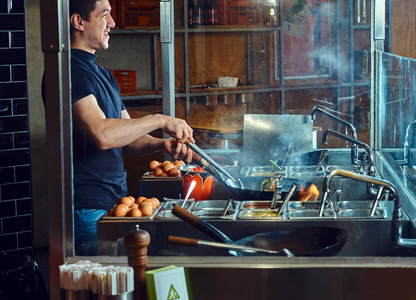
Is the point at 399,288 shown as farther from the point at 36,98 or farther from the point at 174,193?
the point at 36,98

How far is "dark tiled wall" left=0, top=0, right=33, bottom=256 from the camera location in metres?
3.80

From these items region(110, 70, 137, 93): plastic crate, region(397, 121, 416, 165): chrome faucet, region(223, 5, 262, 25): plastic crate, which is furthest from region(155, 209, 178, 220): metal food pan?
region(223, 5, 262, 25): plastic crate

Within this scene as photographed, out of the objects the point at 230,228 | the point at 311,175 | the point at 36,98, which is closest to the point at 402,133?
the point at 311,175

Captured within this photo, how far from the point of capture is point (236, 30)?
5469 millimetres

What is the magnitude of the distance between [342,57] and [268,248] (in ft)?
14.6

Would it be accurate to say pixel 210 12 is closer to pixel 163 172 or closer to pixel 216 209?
pixel 163 172

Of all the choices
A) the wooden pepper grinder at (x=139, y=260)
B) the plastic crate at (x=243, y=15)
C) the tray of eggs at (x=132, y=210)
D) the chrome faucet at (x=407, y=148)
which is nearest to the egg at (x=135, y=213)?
the tray of eggs at (x=132, y=210)

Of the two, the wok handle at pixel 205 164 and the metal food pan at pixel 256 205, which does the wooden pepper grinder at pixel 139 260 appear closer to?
the metal food pan at pixel 256 205

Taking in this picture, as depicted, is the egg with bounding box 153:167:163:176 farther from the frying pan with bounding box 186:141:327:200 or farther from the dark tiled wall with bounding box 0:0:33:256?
the dark tiled wall with bounding box 0:0:33:256

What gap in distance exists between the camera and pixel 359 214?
1903 mm

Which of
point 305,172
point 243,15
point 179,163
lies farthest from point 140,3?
point 305,172

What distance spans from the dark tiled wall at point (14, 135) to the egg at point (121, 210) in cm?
206

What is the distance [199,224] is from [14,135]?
244cm

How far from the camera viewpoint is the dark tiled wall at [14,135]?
3.80 metres
